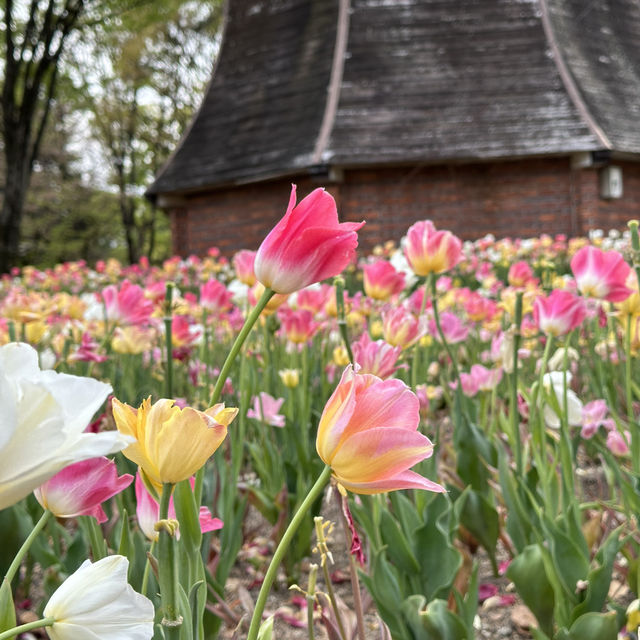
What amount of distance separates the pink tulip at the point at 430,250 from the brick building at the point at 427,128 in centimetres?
797

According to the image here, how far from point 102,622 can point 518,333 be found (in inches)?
31.9

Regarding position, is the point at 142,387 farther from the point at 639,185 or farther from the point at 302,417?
the point at 639,185

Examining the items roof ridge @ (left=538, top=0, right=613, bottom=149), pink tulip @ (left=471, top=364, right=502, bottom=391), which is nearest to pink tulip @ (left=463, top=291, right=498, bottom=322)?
pink tulip @ (left=471, top=364, right=502, bottom=391)

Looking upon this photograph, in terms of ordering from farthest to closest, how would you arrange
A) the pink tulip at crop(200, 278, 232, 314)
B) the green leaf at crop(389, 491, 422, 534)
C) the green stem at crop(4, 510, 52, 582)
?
the pink tulip at crop(200, 278, 232, 314) < the green leaf at crop(389, 491, 422, 534) < the green stem at crop(4, 510, 52, 582)

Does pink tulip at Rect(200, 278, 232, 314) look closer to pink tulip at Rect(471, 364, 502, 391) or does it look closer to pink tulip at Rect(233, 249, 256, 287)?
pink tulip at Rect(233, 249, 256, 287)

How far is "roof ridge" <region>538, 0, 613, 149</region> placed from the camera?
30.8ft

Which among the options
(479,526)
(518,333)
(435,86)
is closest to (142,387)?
(479,526)

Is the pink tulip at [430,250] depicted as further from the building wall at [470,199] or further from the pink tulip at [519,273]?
the building wall at [470,199]

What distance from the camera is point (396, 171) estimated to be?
385 inches

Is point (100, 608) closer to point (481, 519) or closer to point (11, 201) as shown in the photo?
point (481, 519)

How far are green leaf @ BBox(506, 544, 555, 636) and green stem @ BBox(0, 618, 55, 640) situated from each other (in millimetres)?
901

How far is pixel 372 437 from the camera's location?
47 cm

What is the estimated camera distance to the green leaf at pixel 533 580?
1.19 m

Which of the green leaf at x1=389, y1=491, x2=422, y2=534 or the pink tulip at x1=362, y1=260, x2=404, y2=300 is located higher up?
the pink tulip at x1=362, y1=260, x2=404, y2=300
